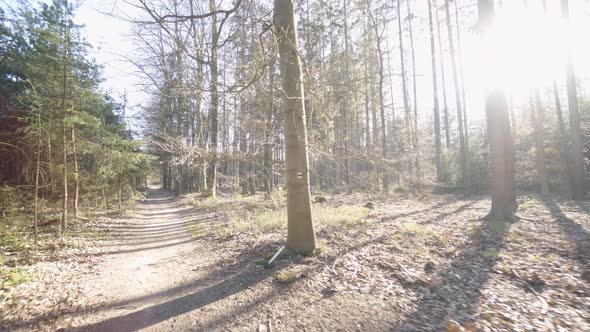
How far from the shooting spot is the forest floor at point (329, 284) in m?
2.77

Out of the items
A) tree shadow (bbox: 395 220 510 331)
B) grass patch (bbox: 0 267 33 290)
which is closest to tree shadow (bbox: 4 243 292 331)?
grass patch (bbox: 0 267 33 290)

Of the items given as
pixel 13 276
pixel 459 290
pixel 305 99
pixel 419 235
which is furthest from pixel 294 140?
pixel 13 276

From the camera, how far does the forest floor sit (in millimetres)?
2773

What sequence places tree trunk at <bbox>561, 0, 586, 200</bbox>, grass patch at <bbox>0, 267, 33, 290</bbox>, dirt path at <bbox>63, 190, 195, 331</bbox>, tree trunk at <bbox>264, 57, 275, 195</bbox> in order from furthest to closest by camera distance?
1. tree trunk at <bbox>561, 0, 586, 200</bbox>
2. tree trunk at <bbox>264, 57, 275, 195</bbox>
3. grass patch at <bbox>0, 267, 33, 290</bbox>
4. dirt path at <bbox>63, 190, 195, 331</bbox>

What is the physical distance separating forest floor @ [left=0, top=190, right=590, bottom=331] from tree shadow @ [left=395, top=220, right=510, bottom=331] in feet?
0.06

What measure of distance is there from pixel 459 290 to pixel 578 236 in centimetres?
485

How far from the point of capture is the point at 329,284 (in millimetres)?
3506

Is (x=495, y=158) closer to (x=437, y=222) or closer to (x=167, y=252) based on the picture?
(x=437, y=222)

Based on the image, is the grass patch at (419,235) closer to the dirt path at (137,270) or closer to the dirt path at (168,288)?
the dirt path at (168,288)

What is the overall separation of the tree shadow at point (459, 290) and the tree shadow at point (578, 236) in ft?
3.64

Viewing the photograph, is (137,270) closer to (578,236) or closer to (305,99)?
(305,99)

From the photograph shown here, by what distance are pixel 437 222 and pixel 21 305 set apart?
930 centimetres

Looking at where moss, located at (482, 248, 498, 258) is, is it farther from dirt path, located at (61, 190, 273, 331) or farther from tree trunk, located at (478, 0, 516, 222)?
dirt path, located at (61, 190, 273, 331)

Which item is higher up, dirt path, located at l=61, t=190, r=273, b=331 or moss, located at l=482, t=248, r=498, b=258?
dirt path, located at l=61, t=190, r=273, b=331
